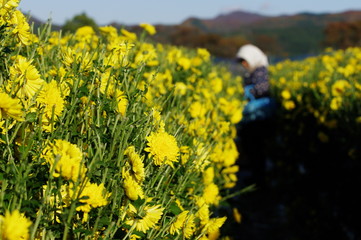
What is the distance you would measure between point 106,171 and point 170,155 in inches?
10.3

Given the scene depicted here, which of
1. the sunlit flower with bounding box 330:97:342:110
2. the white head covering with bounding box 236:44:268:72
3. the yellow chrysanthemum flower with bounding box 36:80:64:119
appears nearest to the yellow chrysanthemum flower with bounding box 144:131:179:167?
the yellow chrysanthemum flower with bounding box 36:80:64:119

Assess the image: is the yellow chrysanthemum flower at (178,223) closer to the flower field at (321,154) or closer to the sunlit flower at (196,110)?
the sunlit flower at (196,110)

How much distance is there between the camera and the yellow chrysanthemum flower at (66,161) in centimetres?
112

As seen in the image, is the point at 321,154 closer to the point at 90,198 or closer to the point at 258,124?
the point at 258,124

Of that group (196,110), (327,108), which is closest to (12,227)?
(196,110)

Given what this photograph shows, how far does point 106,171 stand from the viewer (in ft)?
4.24

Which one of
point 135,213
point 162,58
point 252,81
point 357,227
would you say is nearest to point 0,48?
point 135,213

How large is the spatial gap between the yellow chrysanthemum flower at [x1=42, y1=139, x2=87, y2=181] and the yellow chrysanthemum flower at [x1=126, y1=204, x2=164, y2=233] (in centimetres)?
23

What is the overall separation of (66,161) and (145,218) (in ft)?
1.06

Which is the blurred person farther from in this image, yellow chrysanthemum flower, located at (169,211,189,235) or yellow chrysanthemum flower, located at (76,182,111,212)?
yellow chrysanthemum flower, located at (76,182,111,212)

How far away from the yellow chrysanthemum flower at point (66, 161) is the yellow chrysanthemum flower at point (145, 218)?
230mm

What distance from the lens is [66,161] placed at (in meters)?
1.13

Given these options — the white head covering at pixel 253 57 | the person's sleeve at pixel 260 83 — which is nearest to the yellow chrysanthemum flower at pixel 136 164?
the person's sleeve at pixel 260 83

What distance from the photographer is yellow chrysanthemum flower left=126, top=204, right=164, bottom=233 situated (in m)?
1.32
